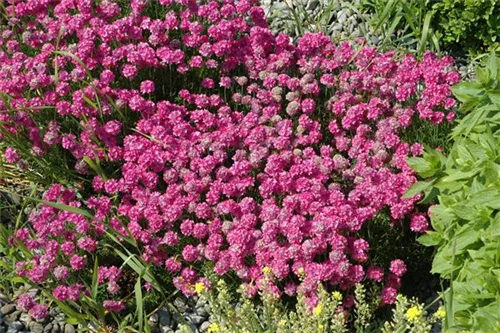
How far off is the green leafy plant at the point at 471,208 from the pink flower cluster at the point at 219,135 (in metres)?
0.34

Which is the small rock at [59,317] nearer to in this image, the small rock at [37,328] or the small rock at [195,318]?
the small rock at [37,328]

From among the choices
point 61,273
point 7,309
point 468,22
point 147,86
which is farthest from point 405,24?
point 7,309

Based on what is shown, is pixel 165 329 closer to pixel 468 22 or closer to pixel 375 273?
pixel 375 273

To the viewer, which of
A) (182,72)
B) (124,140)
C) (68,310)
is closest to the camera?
(68,310)

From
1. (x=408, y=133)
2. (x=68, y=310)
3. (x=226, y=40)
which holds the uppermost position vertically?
(x=226, y=40)

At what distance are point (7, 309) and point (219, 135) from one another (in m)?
1.51

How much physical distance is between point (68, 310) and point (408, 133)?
87.4 inches

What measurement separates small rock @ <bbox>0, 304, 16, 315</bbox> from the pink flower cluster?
36cm

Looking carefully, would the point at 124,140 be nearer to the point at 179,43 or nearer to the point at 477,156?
the point at 179,43

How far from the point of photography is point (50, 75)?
4773 mm

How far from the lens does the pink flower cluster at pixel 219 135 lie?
403 centimetres

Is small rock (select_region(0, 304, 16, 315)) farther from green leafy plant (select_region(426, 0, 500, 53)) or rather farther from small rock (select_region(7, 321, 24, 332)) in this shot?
green leafy plant (select_region(426, 0, 500, 53))

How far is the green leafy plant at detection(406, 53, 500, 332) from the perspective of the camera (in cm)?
315

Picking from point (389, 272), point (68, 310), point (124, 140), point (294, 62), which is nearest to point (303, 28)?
point (294, 62)
